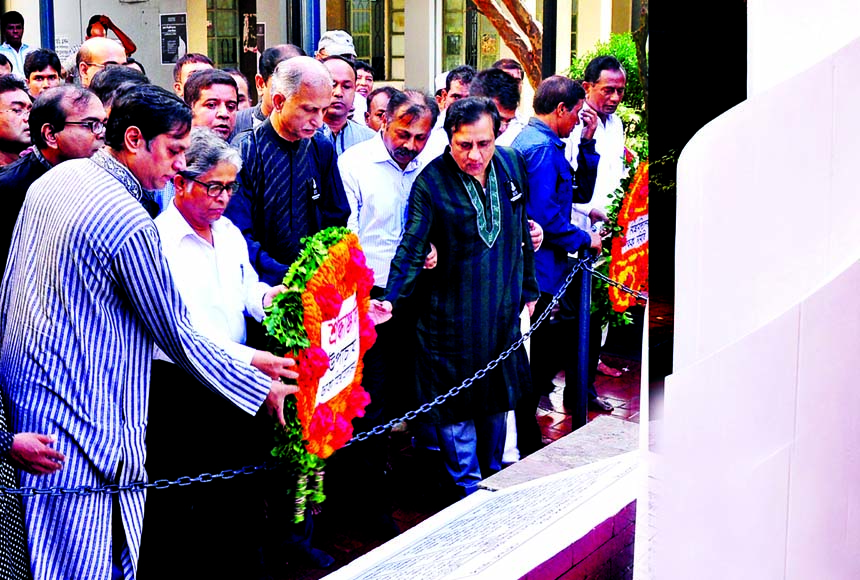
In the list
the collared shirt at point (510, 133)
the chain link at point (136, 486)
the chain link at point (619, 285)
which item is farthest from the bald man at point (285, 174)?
the collared shirt at point (510, 133)

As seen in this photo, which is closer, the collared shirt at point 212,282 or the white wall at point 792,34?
the white wall at point 792,34

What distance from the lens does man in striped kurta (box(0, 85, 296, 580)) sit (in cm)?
317

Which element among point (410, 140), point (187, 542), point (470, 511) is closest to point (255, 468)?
point (187, 542)

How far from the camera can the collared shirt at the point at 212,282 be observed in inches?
148

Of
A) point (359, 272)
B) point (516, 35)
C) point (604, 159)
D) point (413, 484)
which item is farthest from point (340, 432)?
point (516, 35)

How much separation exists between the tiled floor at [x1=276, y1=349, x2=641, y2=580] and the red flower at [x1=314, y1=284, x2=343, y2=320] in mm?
1185

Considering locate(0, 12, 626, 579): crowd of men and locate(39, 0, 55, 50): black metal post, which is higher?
locate(39, 0, 55, 50): black metal post

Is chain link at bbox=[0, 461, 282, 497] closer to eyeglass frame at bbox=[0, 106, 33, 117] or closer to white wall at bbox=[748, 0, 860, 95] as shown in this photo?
eyeglass frame at bbox=[0, 106, 33, 117]

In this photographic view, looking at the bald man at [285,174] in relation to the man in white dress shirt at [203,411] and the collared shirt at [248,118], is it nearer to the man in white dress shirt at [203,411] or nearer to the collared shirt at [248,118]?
the man in white dress shirt at [203,411]

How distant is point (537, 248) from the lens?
5637 mm

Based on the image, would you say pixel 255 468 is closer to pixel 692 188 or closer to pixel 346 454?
pixel 346 454

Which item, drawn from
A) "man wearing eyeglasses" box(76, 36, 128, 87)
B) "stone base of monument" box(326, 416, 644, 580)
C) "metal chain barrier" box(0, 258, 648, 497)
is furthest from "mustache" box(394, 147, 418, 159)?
"man wearing eyeglasses" box(76, 36, 128, 87)

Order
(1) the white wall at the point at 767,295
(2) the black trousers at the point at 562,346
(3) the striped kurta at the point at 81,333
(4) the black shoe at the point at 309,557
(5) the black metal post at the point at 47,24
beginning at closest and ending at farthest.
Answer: (1) the white wall at the point at 767,295 → (3) the striped kurta at the point at 81,333 → (4) the black shoe at the point at 309,557 → (2) the black trousers at the point at 562,346 → (5) the black metal post at the point at 47,24

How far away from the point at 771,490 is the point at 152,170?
8.95ft
